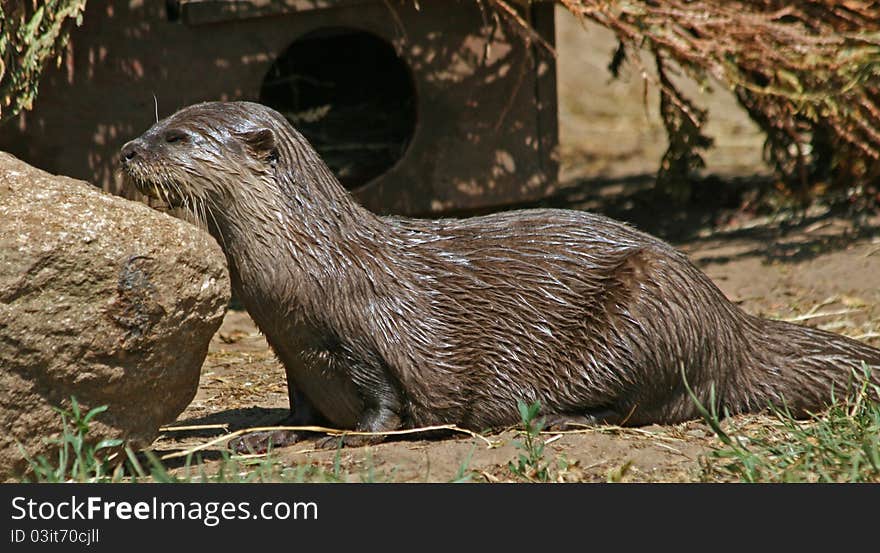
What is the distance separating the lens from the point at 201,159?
393 centimetres

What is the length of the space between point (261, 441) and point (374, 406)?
379mm

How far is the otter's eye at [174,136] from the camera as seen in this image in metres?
3.95

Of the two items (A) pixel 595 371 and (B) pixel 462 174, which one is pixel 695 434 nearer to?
(A) pixel 595 371

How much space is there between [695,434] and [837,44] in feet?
9.51

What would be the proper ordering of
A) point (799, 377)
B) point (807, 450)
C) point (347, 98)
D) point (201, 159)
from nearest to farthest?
point (807, 450)
point (201, 159)
point (799, 377)
point (347, 98)

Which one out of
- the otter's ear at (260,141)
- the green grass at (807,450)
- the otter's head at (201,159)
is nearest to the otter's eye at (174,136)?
the otter's head at (201,159)

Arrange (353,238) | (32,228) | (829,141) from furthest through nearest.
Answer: (829,141)
(353,238)
(32,228)

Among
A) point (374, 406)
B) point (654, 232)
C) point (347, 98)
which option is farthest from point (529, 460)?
point (347, 98)

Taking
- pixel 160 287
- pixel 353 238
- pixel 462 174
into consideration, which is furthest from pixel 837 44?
pixel 160 287

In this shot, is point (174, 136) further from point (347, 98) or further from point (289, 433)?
point (347, 98)

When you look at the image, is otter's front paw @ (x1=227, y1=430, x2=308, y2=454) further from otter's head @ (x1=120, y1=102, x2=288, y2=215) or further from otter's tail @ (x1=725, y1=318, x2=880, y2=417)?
otter's tail @ (x1=725, y1=318, x2=880, y2=417)

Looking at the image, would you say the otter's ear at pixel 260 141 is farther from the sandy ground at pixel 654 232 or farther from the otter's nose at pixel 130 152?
the sandy ground at pixel 654 232

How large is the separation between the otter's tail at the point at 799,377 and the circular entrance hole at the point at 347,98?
3.05 m

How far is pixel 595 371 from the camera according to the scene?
13.7 feet
